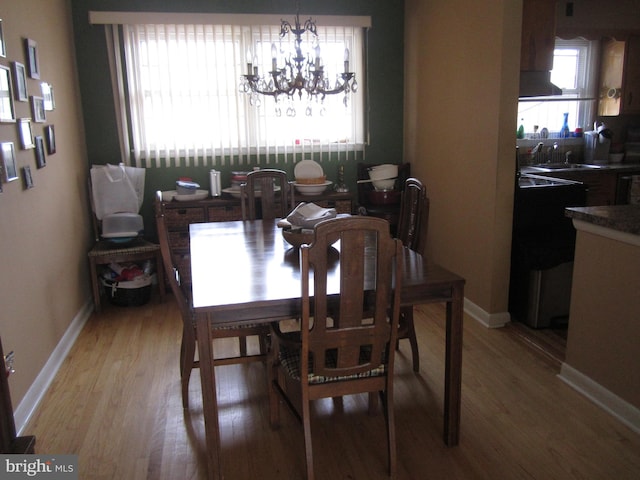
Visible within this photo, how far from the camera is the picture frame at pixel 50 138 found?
313cm

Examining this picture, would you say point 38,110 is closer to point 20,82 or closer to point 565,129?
point 20,82

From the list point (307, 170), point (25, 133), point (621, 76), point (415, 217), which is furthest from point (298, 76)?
point (621, 76)

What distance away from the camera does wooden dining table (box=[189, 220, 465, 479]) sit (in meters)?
1.84

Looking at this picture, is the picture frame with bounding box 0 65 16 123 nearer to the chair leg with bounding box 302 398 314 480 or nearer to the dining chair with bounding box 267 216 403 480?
the dining chair with bounding box 267 216 403 480

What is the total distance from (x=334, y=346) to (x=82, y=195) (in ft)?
9.79

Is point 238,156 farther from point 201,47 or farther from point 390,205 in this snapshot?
point 390,205

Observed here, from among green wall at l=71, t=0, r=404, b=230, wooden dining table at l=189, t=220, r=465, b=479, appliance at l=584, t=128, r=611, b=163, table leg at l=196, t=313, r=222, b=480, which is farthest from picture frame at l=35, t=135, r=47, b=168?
appliance at l=584, t=128, r=611, b=163

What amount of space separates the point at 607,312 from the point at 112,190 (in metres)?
3.55

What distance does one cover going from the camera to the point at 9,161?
8.05 feet

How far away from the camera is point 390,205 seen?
4.49 meters

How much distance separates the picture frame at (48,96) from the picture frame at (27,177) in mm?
653

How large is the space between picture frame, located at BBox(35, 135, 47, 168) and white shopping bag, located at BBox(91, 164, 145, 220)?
3.23 feet

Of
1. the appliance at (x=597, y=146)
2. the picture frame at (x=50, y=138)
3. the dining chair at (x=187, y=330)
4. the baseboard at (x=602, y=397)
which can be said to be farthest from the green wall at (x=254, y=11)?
the baseboard at (x=602, y=397)

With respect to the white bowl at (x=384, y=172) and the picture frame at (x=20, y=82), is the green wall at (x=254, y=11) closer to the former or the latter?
the white bowl at (x=384, y=172)
